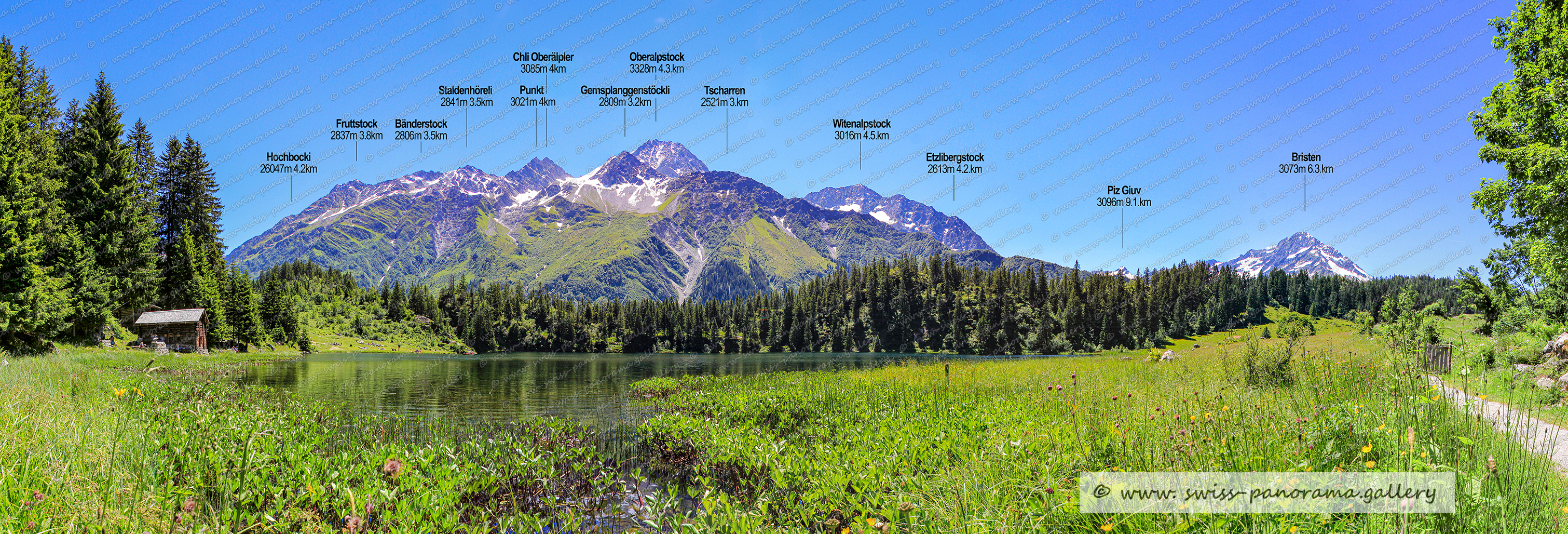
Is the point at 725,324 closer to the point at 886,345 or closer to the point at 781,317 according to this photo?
the point at 781,317

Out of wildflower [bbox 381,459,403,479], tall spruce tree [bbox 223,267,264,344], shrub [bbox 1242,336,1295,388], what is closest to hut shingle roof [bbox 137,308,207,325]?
tall spruce tree [bbox 223,267,264,344]

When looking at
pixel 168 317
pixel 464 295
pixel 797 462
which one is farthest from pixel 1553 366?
pixel 464 295

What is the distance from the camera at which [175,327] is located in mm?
55406

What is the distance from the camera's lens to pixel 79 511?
17.5ft

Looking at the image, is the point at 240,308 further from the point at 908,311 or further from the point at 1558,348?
the point at 908,311

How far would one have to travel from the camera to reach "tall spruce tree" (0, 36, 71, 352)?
1015 inches

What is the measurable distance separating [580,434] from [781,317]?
17178cm

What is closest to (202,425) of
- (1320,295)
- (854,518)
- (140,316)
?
(854,518)

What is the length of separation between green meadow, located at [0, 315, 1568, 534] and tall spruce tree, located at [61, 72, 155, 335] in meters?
28.9

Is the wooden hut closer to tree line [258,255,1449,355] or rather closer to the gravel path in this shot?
the gravel path

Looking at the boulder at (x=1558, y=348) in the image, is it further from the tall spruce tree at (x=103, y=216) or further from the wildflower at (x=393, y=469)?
the tall spruce tree at (x=103, y=216)

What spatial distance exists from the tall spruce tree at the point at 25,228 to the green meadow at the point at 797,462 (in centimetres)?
1857

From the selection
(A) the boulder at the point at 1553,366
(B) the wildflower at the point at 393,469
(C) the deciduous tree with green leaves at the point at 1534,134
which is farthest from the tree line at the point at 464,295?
(B) the wildflower at the point at 393,469

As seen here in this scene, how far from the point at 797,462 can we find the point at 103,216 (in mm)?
55835
